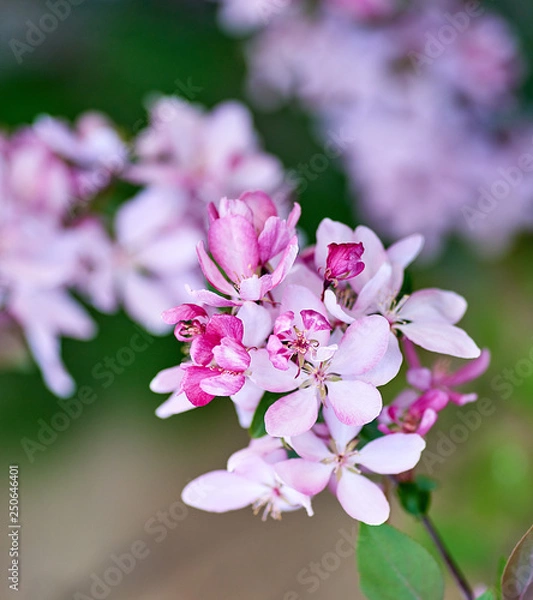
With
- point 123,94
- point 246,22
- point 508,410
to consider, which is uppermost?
point 246,22

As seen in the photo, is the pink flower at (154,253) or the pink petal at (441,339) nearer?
the pink petal at (441,339)

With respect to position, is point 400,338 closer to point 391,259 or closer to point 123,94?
point 391,259

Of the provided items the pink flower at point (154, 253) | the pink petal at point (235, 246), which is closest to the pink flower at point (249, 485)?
the pink petal at point (235, 246)

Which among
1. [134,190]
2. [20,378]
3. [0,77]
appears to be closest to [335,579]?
[20,378]
